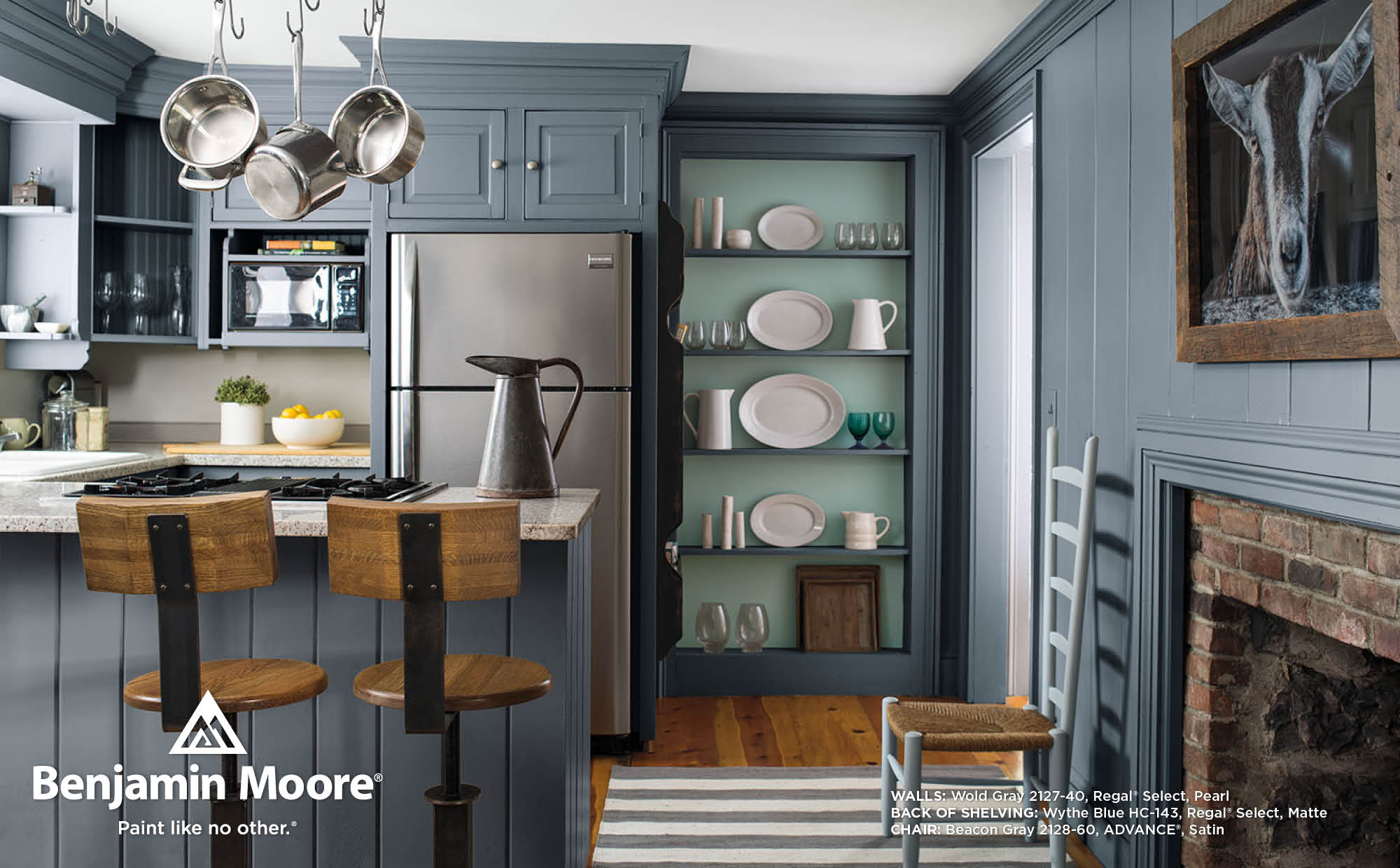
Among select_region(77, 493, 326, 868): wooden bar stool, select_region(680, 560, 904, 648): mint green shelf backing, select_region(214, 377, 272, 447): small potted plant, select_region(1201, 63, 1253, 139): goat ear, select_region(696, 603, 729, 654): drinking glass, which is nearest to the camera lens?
select_region(77, 493, 326, 868): wooden bar stool

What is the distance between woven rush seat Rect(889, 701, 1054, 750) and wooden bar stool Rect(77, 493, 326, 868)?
4.70 ft

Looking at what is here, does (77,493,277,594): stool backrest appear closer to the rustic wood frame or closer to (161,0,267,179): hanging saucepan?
(161,0,267,179): hanging saucepan

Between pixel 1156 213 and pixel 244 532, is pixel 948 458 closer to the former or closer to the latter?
pixel 1156 213

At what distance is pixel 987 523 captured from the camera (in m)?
4.05

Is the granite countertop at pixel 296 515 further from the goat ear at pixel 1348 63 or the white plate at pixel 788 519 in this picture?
the white plate at pixel 788 519

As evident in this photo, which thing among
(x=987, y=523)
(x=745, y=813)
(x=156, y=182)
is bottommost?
(x=745, y=813)

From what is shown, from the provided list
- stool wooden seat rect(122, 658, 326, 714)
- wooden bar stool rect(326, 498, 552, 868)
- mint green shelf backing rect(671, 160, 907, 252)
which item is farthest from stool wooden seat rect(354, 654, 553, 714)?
mint green shelf backing rect(671, 160, 907, 252)

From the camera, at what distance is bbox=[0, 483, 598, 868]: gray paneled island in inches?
88.7

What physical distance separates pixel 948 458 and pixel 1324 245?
244 cm

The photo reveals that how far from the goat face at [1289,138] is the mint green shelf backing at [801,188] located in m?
2.27

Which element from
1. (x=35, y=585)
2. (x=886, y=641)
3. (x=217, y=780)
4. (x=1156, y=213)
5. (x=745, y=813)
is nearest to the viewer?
(x=217, y=780)

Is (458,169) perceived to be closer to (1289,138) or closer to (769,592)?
(769,592)

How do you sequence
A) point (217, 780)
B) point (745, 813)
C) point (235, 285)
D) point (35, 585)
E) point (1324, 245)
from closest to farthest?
point (1324, 245) < point (217, 780) < point (35, 585) < point (745, 813) < point (235, 285)

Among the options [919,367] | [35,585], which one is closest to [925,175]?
[919,367]
